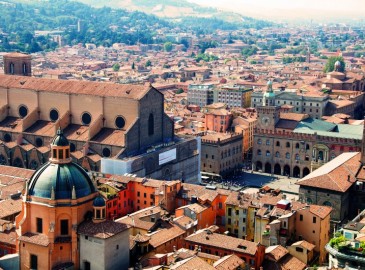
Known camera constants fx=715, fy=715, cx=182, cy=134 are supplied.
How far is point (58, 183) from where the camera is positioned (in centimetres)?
4575

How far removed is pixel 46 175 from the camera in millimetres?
46062

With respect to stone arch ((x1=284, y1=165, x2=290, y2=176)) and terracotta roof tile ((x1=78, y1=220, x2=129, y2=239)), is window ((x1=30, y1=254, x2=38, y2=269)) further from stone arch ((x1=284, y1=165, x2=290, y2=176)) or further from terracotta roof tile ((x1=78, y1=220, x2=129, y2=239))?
stone arch ((x1=284, y1=165, x2=290, y2=176))

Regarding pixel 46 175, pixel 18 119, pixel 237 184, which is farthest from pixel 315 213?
pixel 18 119

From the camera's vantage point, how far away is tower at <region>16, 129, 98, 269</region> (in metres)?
45.6

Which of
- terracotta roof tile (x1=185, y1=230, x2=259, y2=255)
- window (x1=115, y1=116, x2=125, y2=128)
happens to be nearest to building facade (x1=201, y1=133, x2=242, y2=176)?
window (x1=115, y1=116, x2=125, y2=128)

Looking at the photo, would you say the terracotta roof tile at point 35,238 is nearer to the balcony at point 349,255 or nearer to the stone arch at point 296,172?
the balcony at point 349,255

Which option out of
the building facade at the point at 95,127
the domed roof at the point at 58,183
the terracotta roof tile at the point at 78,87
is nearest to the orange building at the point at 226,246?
the domed roof at the point at 58,183

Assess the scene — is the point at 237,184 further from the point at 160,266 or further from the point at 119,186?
the point at 160,266

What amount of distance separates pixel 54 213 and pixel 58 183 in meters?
1.92

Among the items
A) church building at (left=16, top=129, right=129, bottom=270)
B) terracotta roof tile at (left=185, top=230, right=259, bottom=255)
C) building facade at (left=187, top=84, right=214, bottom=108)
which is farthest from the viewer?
building facade at (left=187, top=84, right=214, bottom=108)

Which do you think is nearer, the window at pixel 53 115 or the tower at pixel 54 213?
the tower at pixel 54 213

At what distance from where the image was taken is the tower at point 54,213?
45562 mm

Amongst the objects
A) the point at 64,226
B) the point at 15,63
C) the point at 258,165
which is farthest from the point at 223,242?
the point at 15,63

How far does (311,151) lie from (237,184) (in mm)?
10361
